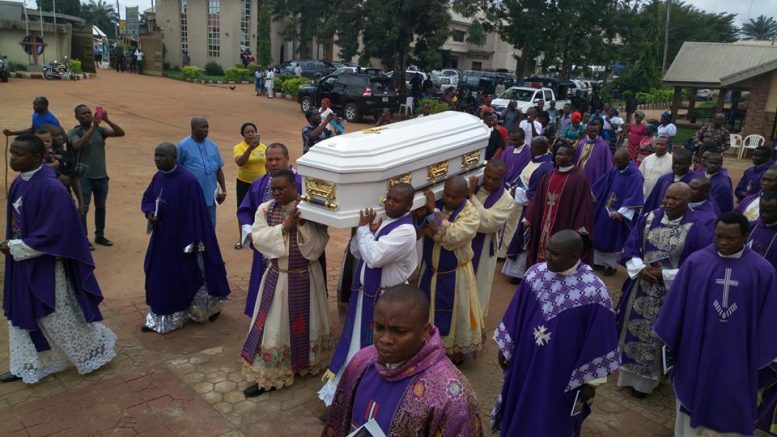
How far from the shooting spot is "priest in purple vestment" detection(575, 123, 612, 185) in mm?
8750

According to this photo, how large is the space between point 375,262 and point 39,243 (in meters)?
2.46

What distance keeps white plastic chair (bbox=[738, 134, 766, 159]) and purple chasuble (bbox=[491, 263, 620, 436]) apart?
57.1 ft

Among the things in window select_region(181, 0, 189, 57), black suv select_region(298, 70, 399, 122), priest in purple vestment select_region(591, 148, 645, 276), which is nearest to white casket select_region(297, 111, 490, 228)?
priest in purple vestment select_region(591, 148, 645, 276)

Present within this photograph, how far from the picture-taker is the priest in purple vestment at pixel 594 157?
28.7ft

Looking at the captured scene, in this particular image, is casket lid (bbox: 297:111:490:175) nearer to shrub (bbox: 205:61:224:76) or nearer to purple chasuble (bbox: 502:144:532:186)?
purple chasuble (bbox: 502:144:532:186)

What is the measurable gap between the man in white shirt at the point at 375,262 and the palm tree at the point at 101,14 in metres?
75.1

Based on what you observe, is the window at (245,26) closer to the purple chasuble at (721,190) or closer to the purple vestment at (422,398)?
the purple chasuble at (721,190)

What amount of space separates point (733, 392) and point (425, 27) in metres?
19.6

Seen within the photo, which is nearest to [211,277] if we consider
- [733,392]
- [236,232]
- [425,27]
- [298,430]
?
[298,430]

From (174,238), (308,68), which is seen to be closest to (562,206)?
(174,238)

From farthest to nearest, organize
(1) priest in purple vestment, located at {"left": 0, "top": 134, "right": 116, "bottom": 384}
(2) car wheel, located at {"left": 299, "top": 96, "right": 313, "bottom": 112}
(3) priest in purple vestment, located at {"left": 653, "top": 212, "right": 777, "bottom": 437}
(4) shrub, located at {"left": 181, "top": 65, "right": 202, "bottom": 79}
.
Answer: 1. (4) shrub, located at {"left": 181, "top": 65, "right": 202, "bottom": 79}
2. (2) car wheel, located at {"left": 299, "top": 96, "right": 313, "bottom": 112}
3. (1) priest in purple vestment, located at {"left": 0, "top": 134, "right": 116, "bottom": 384}
4. (3) priest in purple vestment, located at {"left": 653, "top": 212, "right": 777, "bottom": 437}

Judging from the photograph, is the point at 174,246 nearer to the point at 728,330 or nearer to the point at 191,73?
the point at 728,330

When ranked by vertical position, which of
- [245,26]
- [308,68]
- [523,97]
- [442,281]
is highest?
[245,26]

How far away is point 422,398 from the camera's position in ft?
7.25
